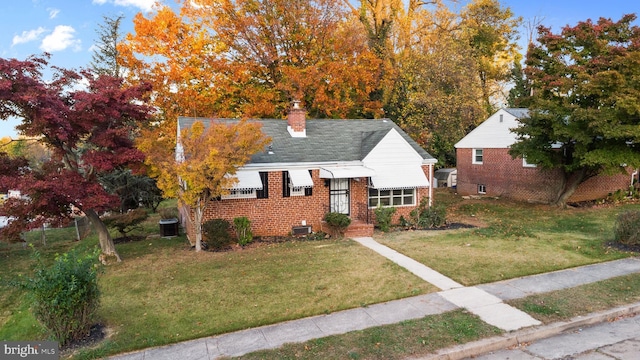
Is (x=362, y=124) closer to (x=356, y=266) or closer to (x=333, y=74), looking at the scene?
(x=333, y=74)

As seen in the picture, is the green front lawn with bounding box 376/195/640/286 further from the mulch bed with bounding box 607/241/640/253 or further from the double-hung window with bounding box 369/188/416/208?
the double-hung window with bounding box 369/188/416/208

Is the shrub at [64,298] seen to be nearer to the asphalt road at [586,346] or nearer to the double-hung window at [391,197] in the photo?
the asphalt road at [586,346]

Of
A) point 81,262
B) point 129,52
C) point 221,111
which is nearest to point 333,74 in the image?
point 221,111

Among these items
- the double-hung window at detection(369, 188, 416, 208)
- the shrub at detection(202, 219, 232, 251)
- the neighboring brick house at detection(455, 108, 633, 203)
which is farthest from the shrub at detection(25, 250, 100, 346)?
the neighboring brick house at detection(455, 108, 633, 203)

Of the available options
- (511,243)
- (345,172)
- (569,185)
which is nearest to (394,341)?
(511,243)

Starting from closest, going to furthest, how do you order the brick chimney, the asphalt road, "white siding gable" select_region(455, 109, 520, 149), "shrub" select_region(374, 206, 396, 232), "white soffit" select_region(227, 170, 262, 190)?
the asphalt road, "white soffit" select_region(227, 170, 262, 190), "shrub" select_region(374, 206, 396, 232), the brick chimney, "white siding gable" select_region(455, 109, 520, 149)

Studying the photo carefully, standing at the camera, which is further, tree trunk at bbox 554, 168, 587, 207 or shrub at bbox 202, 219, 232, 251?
tree trunk at bbox 554, 168, 587, 207
